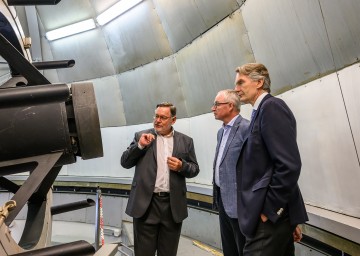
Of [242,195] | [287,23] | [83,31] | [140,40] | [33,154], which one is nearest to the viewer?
[33,154]

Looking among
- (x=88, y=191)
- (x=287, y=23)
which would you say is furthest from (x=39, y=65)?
(x=88, y=191)

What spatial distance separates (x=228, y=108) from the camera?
253 cm

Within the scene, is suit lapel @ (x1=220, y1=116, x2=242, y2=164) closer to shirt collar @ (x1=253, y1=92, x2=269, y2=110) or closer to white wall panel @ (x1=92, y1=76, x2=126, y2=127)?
shirt collar @ (x1=253, y1=92, x2=269, y2=110)

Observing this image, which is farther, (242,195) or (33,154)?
(242,195)

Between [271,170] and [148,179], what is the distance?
42.6 inches

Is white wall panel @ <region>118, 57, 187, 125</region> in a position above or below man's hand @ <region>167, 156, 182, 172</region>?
above

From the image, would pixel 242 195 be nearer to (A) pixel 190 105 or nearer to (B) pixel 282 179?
(B) pixel 282 179

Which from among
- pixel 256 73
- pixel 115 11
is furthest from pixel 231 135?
pixel 115 11

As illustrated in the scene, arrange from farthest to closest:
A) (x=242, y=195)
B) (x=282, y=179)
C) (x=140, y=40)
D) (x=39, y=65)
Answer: (x=140, y=40), (x=39, y=65), (x=242, y=195), (x=282, y=179)

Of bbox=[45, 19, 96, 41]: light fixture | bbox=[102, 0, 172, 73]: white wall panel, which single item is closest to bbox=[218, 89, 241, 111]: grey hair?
bbox=[102, 0, 172, 73]: white wall panel

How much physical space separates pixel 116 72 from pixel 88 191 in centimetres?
213

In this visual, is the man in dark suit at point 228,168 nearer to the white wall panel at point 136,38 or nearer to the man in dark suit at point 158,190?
the man in dark suit at point 158,190

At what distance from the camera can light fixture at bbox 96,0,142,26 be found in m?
4.37

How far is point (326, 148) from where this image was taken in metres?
2.20
